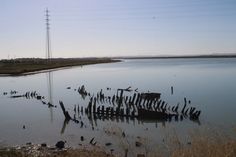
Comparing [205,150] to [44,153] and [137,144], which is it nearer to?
[44,153]

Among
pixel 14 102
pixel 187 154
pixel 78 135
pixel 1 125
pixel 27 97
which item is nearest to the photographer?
pixel 187 154

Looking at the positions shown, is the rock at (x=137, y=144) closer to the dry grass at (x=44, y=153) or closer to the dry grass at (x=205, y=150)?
the dry grass at (x=44, y=153)

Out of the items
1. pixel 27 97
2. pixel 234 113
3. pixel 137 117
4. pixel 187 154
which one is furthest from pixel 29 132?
pixel 27 97

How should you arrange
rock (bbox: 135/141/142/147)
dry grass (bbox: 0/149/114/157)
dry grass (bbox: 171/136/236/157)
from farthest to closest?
rock (bbox: 135/141/142/147)
dry grass (bbox: 0/149/114/157)
dry grass (bbox: 171/136/236/157)

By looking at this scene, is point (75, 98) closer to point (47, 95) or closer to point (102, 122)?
point (47, 95)

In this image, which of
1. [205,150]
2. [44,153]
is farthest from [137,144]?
[205,150]

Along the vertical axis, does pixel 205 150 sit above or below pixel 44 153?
above

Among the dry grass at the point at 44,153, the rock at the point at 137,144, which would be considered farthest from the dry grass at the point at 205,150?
the rock at the point at 137,144

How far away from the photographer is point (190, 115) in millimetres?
31516

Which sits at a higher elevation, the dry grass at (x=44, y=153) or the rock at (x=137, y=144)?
the dry grass at (x=44, y=153)

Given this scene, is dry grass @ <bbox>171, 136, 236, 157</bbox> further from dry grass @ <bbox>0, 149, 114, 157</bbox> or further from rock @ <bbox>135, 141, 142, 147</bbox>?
rock @ <bbox>135, 141, 142, 147</bbox>

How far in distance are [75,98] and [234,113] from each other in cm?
2178

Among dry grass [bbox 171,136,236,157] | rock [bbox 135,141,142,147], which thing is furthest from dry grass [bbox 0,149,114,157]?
dry grass [bbox 171,136,236,157]

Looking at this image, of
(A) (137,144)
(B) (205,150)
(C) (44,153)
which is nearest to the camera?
(B) (205,150)
